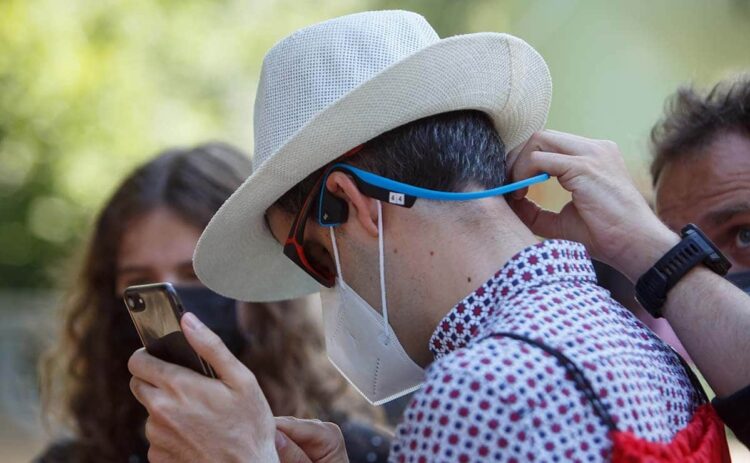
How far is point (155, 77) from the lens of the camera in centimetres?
835

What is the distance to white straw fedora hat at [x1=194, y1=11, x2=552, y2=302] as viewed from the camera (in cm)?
171

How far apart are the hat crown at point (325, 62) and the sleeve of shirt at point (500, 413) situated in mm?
637

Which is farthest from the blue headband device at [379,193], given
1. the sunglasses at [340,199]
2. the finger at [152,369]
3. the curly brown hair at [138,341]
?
the curly brown hair at [138,341]

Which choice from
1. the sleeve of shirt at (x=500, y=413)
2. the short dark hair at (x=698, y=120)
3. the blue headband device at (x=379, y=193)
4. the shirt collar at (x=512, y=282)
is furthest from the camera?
the short dark hair at (x=698, y=120)

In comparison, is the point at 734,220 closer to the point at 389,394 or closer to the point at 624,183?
the point at 624,183

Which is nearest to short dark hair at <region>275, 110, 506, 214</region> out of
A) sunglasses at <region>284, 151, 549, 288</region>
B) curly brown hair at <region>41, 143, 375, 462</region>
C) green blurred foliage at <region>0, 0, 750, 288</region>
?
sunglasses at <region>284, 151, 549, 288</region>

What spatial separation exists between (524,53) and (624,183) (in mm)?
324

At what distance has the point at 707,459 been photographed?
1.46m

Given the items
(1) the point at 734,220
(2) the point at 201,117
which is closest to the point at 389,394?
(1) the point at 734,220

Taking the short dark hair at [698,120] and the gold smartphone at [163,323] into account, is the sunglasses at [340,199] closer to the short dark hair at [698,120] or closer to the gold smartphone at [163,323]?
the gold smartphone at [163,323]

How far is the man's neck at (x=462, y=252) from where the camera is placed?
1.62m

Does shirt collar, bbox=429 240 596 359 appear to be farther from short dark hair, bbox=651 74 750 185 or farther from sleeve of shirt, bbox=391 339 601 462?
short dark hair, bbox=651 74 750 185

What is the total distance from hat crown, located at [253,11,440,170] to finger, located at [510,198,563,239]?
0.45 metres

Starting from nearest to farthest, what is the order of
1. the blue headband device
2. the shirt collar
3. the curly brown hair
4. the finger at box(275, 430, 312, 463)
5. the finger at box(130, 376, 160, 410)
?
the shirt collar < the blue headband device < the finger at box(130, 376, 160, 410) < the finger at box(275, 430, 312, 463) < the curly brown hair
